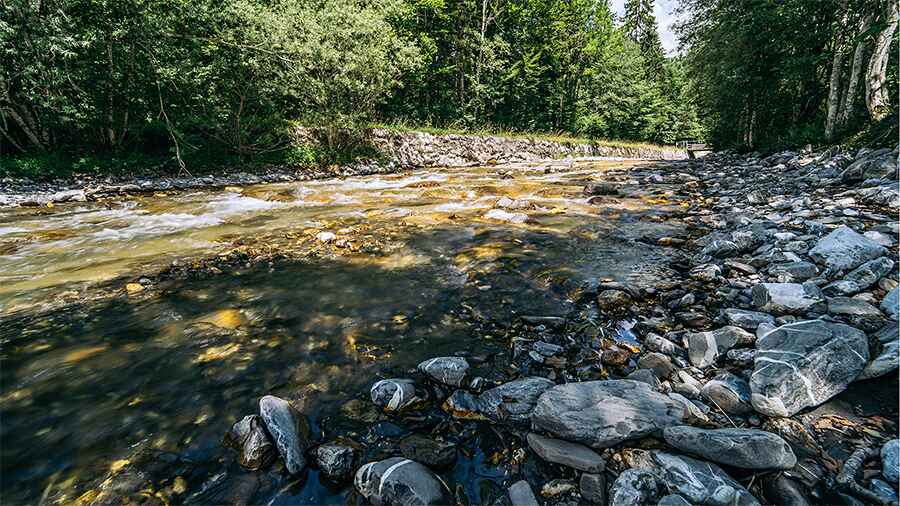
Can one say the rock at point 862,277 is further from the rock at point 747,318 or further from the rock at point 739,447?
the rock at point 739,447

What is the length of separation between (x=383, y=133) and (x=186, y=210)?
44.1ft

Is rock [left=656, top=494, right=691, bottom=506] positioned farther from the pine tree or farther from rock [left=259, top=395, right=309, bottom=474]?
the pine tree

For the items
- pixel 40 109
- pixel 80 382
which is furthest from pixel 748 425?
pixel 40 109

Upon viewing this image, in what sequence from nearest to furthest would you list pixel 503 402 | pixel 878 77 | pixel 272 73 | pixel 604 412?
pixel 604 412 < pixel 503 402 < pixel 878 77 < pixel 272 73

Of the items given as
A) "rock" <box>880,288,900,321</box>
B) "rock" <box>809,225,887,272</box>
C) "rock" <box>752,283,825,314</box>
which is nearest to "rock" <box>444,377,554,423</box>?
"rock" <box>752,283,825,314</box>

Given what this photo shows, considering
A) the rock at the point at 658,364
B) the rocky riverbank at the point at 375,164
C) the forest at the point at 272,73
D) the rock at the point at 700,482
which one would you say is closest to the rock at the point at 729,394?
the rock at the point at 658,364

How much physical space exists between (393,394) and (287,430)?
23.7 inches

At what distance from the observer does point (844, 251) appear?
10.8ft

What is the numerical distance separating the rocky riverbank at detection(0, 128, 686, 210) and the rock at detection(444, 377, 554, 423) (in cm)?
1233

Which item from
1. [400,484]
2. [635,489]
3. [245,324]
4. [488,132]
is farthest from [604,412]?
[488,132]

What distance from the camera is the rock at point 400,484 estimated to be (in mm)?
1602

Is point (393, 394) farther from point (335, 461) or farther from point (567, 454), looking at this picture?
point (567, 454)

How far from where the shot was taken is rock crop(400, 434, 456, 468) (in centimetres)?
185

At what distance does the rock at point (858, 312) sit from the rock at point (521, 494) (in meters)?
2.39
